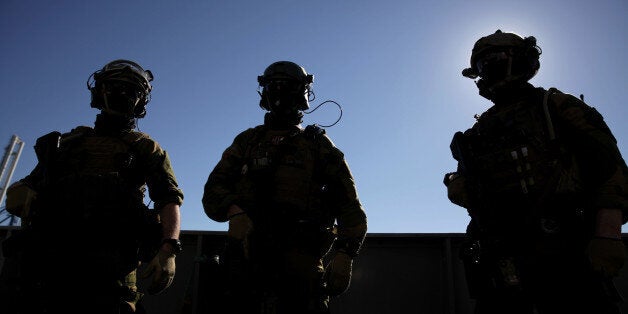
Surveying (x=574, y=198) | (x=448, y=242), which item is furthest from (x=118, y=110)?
(x=448, y=242)

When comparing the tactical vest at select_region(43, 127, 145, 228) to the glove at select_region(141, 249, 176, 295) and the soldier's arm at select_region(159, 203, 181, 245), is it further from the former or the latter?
the glove at select_region(141, 249, 176, 295)

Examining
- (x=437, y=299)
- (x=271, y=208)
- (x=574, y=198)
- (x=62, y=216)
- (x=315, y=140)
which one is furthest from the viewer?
(x=437, y=299)

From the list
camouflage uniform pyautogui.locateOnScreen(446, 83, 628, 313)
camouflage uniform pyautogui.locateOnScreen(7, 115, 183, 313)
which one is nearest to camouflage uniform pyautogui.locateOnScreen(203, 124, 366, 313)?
camouflage uniform pyautogui.locateOnScreen(7, 115, 183, 313)

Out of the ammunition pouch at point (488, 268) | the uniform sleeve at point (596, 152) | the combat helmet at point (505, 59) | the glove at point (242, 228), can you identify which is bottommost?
the ammunition pouch at point (488, 268)

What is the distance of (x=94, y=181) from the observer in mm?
3014

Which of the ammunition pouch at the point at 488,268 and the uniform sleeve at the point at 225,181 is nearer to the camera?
the ammunition pouch at the point at 488,268

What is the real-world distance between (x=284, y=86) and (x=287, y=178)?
3.24 ft

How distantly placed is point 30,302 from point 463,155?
10.4ft

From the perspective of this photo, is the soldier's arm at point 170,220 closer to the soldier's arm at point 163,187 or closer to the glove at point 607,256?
the soldier's arm at point 163,187

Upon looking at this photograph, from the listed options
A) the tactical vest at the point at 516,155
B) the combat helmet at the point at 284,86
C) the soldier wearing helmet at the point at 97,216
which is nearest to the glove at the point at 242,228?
the soldier wearing helmet at the point at 97,216

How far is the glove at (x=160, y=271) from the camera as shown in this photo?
2814 millimetres

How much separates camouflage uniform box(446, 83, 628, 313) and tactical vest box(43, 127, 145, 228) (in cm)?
254

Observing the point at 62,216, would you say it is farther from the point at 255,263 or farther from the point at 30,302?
the point at 255,263

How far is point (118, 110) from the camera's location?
366 centimetres
